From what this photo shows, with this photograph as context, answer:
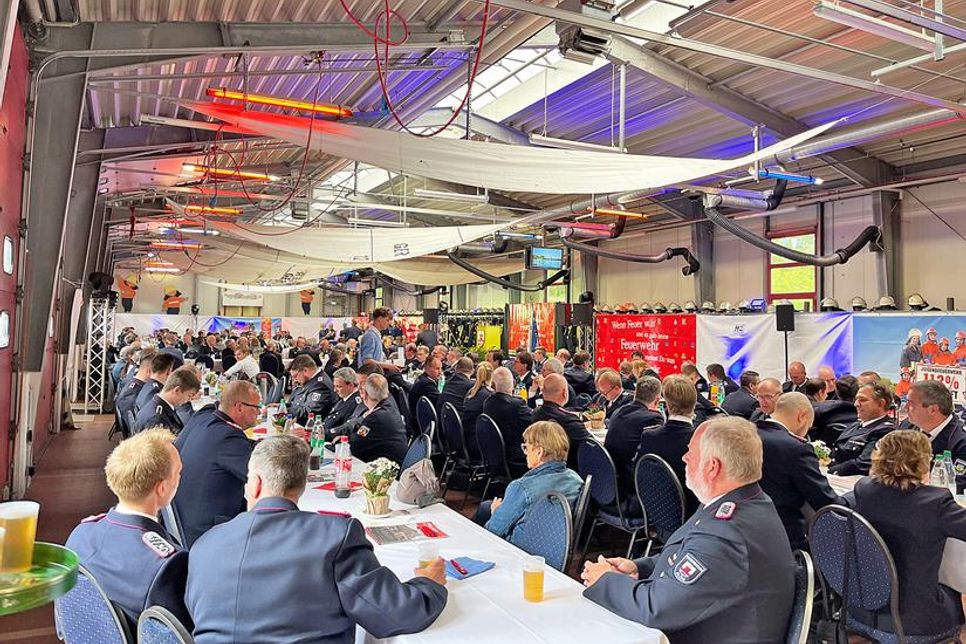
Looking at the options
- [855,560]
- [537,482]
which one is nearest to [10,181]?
[537,482]

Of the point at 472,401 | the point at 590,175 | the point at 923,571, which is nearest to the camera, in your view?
the point at 923,571

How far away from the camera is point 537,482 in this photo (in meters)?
3.06

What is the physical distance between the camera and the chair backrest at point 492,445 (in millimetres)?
5348

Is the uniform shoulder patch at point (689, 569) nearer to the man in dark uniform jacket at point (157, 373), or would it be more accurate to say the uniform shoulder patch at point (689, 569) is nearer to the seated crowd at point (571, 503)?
the seated crowd at point (571, 503)

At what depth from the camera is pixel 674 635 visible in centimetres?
200

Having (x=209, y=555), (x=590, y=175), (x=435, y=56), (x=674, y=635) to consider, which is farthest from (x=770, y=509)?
(x=435, y=56)

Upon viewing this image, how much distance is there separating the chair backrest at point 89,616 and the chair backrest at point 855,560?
2.51 metres

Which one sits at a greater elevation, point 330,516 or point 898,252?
point 898,252

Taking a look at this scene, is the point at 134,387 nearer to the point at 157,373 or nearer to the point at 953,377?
the point at 157,373

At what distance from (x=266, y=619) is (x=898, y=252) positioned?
12035 millimetres

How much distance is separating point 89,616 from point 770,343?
35.5 feet

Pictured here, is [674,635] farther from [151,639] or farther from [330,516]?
[151,639]

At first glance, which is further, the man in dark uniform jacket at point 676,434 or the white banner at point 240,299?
the white banner at point 240,299

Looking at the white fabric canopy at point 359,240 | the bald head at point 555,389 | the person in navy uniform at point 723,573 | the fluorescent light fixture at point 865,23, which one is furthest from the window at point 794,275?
the person in navy uniform at point 723,573
